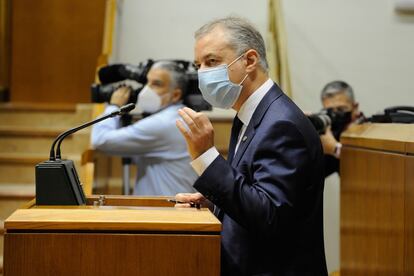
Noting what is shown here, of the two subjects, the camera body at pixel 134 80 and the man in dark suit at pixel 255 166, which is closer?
the man in dark suit at pixel 255 166

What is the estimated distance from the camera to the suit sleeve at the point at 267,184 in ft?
4.60

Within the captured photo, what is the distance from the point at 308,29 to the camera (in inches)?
178

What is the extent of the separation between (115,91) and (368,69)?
2071mm

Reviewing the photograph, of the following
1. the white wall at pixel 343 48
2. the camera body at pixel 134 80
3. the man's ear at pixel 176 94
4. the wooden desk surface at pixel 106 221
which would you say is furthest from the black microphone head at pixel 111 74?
the wooden desk surface at pixel 106 221

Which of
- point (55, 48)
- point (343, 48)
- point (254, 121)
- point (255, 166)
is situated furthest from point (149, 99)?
point (55, 48)

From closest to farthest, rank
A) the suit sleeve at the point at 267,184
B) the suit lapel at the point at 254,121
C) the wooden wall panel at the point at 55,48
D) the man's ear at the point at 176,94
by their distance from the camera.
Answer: the suit sleeve at the point at 267,184 < the suit lapel at the point at 254,121 < the man's ear at the point at 176,94 < the wooden wall panel at the point at 55,48

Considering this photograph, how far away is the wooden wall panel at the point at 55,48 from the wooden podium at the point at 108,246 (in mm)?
3861

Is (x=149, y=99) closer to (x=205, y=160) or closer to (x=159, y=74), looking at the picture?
(x=159, y=74)

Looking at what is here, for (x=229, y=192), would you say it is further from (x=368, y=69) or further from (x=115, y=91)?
(x=368, y=69)

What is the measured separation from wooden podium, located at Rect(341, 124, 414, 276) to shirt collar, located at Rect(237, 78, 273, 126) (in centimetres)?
44

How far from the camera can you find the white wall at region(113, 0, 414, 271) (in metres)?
4.47

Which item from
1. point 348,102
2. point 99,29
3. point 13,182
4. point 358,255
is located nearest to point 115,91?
point 13,182

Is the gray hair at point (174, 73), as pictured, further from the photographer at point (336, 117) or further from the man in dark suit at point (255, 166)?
the man in dark suit at point (255, 166)

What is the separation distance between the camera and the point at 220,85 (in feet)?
5.52
